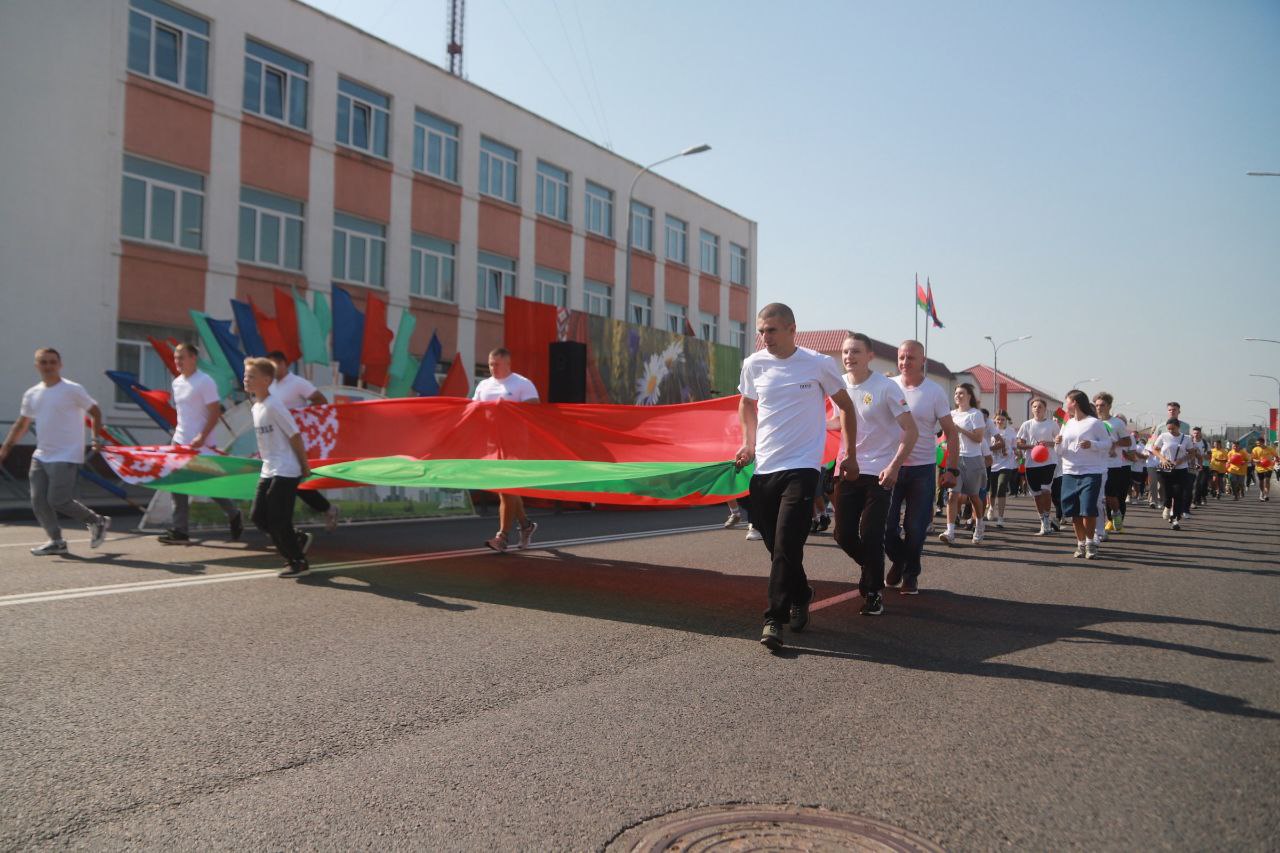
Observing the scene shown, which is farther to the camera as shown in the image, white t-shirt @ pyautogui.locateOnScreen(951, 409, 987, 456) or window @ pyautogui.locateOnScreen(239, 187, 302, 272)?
window @ pyautogui.locateOnScreen(239, 187, 302, 272)

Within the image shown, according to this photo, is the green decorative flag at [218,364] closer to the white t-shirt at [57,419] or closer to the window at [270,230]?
the white t-shirt at [57,419]

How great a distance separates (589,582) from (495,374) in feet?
10.5

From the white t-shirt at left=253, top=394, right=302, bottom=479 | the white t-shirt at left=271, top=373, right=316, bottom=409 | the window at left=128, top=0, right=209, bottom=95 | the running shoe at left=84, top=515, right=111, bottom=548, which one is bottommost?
the running shoe at left=84, top=515, right=111, bottom=548

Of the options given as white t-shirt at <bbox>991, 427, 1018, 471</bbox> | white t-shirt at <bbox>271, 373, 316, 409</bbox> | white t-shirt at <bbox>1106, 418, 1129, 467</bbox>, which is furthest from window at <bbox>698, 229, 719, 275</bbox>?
white t-shirt at <bbox>271, 373, 316, 409</bbox>

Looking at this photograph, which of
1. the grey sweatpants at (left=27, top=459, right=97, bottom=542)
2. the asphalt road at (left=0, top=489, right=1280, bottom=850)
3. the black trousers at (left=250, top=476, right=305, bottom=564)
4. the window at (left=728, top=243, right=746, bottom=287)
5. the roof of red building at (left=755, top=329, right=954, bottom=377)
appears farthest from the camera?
the roof of red building at (left=755, top=329, right=954, bottom=377)

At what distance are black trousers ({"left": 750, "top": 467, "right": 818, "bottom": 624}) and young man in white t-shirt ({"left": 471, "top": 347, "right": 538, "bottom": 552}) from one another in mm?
4620

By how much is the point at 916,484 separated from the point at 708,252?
3555 centimetres

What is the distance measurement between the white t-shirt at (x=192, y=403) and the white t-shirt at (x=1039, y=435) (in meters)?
11.9

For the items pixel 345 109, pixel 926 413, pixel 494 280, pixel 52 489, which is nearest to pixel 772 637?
pixel 926 413

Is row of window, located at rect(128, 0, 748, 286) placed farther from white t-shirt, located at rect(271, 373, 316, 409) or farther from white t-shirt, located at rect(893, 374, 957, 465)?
white t-shirt, located at rect(893, 374, 957, 465)

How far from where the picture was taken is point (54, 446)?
31.6 feet

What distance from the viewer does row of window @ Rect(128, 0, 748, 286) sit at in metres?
20.8

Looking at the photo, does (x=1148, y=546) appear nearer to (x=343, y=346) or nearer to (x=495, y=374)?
(x=495, y=374)

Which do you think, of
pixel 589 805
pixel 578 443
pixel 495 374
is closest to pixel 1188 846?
pixel 589 805
